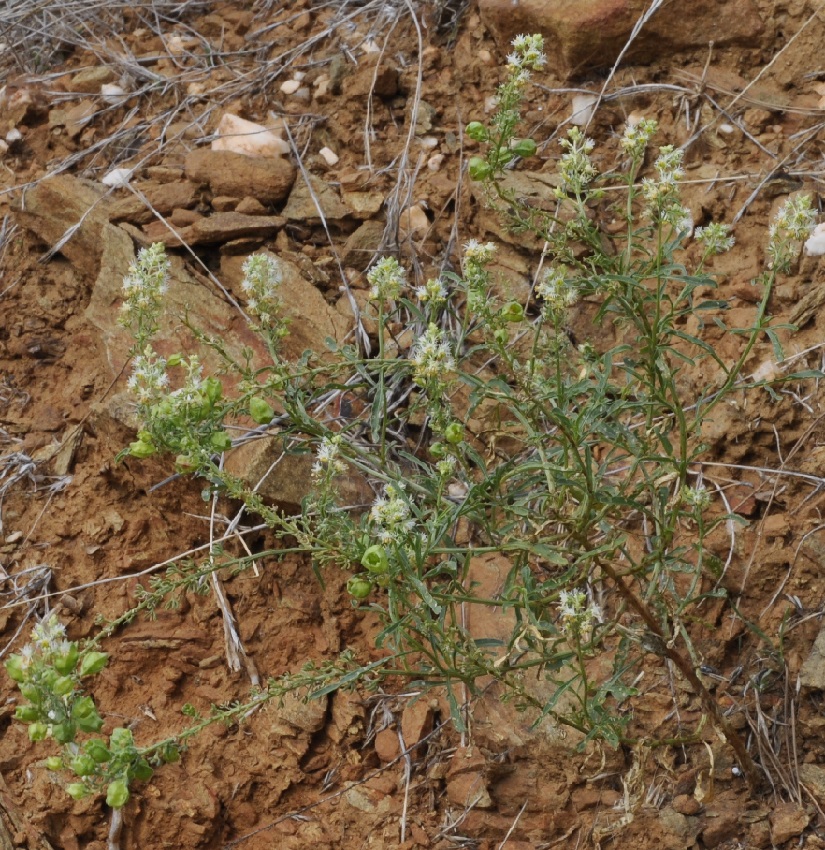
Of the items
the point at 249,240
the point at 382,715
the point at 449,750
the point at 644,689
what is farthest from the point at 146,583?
the point at 644,689

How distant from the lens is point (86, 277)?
3.76m

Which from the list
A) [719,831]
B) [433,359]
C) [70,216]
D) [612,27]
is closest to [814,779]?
[719,831]

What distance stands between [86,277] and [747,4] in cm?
256

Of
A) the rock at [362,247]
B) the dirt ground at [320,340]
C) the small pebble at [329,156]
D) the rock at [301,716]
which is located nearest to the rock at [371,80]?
the dirt ground at [320,340]

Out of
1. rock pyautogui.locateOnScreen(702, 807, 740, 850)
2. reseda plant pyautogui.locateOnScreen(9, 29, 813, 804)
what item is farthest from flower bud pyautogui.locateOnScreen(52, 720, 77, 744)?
rock pyautogui.locateOnScreen(702, 807, 740, 850)

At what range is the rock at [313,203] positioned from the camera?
3.67 metres

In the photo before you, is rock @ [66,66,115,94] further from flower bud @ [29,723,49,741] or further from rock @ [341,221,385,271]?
flower bud @ [29,723,49,741]

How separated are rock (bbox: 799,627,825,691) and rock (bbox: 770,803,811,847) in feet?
0.97

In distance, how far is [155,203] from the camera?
145 inches

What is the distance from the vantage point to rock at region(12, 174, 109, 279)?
3693 millimetres

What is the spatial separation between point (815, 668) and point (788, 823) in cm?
38

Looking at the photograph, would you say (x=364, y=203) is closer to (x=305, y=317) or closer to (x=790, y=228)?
(x=305, y=317)

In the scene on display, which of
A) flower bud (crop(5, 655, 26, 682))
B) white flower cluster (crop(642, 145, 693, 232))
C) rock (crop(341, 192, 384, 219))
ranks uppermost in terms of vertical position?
white flower cluster (crop(642, 145, 693, 232))

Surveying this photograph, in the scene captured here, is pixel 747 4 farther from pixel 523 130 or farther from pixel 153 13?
pixel 153 13
